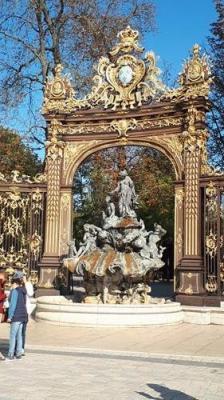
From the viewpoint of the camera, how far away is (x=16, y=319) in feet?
30.3

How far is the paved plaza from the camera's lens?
6871 millimetres

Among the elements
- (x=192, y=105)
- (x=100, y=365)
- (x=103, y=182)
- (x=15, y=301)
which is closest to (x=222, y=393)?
(x=100, y=365)

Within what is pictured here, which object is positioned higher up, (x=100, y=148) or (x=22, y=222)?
(x=100, y=148)

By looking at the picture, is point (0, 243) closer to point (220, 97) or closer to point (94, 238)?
point (94, 238)

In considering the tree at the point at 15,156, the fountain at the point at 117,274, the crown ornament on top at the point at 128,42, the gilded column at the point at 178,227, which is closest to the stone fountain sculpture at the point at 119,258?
the fountain at the point at 117,274

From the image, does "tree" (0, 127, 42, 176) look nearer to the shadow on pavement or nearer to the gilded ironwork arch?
the gilded ironwork arch

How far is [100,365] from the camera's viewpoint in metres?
8.57

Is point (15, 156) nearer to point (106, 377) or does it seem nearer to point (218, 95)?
point (218, 95)

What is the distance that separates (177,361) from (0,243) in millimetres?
9211

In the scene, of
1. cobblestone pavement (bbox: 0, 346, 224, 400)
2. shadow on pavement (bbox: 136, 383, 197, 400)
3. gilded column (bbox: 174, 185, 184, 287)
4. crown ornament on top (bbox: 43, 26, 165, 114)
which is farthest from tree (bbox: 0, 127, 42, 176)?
shadow on pavement (bbox: 136, 383, 197, 400)

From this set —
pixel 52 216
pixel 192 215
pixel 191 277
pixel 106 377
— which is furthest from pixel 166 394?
pixel 52 216

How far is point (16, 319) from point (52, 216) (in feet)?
25.0

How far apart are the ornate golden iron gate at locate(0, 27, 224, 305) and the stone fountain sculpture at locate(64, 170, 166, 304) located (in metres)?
0.92

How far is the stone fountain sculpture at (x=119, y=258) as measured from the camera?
14.2m
